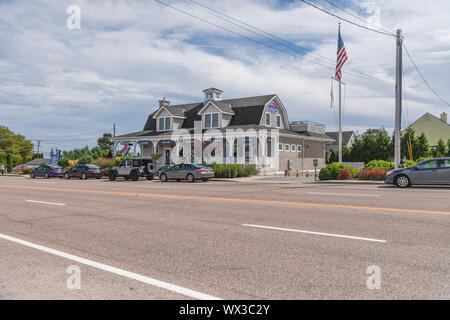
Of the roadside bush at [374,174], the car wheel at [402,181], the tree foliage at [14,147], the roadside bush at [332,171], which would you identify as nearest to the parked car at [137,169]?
the roadside bush at [332,171]

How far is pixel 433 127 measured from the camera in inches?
2232

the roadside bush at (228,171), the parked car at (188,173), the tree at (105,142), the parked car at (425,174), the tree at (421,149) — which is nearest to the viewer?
the parked car at (425,174)

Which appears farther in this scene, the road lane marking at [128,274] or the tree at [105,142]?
the tree at [105,142]

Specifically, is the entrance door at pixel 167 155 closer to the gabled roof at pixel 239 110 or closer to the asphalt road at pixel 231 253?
the gabled roof at pixel 239 110

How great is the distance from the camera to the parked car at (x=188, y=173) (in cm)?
2680

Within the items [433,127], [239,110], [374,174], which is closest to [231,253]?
[374,174]

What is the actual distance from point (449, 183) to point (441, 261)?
1411cm

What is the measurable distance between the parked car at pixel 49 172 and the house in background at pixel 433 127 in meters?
52.5

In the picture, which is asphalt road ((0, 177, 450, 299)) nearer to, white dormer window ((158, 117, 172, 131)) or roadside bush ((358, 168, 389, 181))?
roadside bush ((358, 168, 389, 181))

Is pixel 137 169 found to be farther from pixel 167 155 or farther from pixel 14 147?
pixel 14 147

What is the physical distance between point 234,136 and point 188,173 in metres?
8.44

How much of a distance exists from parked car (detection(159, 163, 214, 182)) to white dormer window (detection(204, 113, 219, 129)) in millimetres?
10641

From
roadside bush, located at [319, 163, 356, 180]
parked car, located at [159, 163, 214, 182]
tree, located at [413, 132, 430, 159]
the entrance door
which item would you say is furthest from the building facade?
tree, located at [413, 132, 430, 159]
